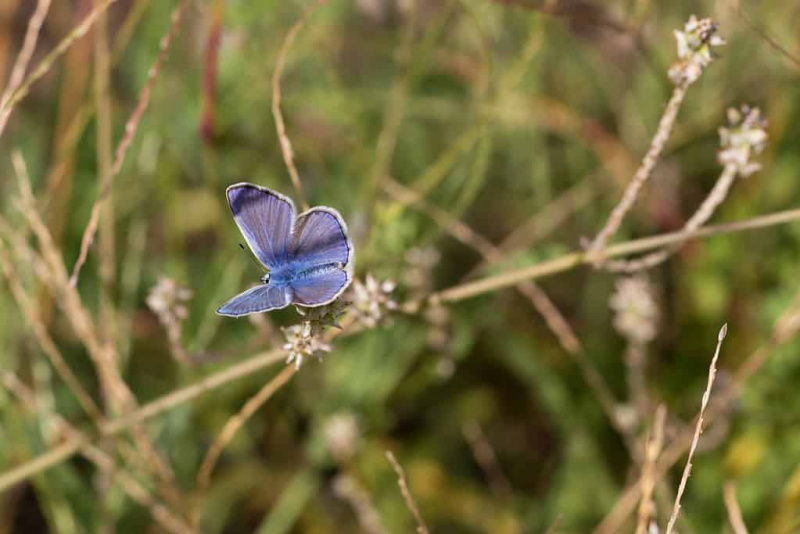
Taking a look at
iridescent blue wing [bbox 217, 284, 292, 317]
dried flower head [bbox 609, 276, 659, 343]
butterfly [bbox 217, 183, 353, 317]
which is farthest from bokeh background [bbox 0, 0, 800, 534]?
iridescent blue wing [bbox 217, 284, 292, 317]

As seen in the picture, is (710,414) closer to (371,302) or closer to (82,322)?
(371,302)

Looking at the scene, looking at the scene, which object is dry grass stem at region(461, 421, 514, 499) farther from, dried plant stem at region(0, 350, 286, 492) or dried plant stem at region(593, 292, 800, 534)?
dried plant stem at region(0, 350, 286, 492)

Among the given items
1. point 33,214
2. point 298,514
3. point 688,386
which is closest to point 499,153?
point 688,386

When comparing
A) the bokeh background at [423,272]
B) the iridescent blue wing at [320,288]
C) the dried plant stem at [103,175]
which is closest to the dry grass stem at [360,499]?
the bokeh background at [423,272]

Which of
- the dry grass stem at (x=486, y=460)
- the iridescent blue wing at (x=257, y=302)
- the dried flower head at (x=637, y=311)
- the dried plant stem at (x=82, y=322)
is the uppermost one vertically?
the dried plant stem at (x=82, y=322)

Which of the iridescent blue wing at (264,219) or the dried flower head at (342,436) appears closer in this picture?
the iridescent blue wing at (264,219)

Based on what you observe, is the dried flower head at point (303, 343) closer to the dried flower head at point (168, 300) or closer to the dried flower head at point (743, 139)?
the dried flower head at point (168, 300)
